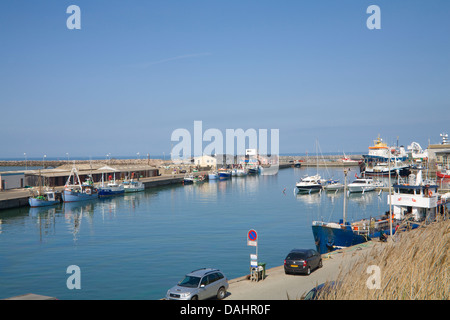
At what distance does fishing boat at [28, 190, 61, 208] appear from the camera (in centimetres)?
6117

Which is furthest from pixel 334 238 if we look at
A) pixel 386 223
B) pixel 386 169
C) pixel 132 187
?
pixel 386 169

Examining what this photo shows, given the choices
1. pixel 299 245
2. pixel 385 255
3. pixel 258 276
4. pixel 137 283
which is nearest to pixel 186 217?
pixel 299 245

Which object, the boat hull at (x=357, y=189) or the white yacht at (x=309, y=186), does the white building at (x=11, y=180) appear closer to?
the white yacht at (x=309, y=186)

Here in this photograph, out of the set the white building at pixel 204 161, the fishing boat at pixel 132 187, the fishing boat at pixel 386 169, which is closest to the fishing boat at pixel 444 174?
the fishing boat at pixel 386 169

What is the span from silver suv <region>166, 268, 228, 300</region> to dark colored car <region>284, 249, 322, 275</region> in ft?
15.8

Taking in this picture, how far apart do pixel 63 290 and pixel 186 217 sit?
1162 inches

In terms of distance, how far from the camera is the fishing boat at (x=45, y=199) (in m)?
61.2

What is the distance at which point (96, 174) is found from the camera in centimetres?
9675

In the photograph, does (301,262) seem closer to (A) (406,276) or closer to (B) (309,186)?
(A) (406,276)

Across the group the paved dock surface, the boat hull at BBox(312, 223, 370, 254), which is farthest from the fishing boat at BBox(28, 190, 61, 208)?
the paved dock surface

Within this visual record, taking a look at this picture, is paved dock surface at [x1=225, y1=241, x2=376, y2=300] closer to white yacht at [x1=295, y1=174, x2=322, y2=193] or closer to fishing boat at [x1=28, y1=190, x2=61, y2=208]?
fishing boat at [x1=28, y1=190, x2=61, y2=208]

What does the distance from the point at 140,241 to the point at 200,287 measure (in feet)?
72.6

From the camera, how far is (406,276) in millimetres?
10570
